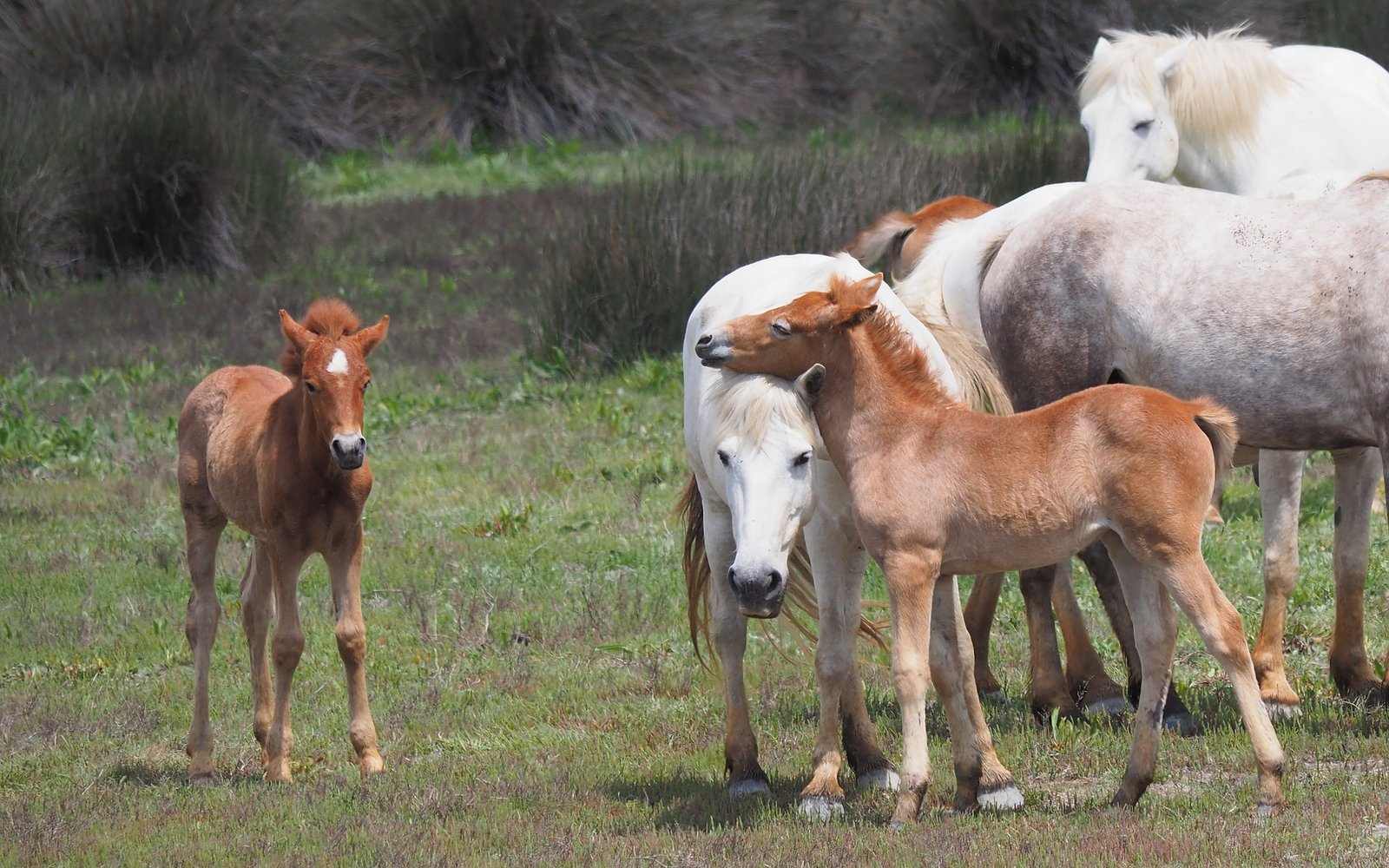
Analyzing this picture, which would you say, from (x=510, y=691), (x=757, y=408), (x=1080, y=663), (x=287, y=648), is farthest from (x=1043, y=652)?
(x=287, y=648)

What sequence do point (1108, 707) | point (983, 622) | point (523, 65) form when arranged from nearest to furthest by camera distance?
point (1108, 707) < point (983, 622) < point (523, 65)

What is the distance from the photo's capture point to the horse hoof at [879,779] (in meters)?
5.21

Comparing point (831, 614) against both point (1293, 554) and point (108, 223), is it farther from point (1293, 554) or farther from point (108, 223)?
point (108, 223)

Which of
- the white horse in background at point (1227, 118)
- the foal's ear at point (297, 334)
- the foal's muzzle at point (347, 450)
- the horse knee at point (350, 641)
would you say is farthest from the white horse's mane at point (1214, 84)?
the horse knee at point (350, 641)

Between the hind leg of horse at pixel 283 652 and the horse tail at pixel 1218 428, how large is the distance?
307cm

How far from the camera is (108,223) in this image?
1606cm

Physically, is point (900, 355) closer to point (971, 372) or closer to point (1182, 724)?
point (971, 372)

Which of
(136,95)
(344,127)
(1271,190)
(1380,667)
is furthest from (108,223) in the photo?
(1380,667)

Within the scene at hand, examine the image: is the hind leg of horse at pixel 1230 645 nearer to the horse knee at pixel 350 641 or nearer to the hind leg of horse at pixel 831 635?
the hind leg of horse at pixel 831 635

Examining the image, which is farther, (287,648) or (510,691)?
(510,691)

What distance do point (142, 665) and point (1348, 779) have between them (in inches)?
191

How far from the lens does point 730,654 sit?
5.45 meters

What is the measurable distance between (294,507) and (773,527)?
1.98 metres

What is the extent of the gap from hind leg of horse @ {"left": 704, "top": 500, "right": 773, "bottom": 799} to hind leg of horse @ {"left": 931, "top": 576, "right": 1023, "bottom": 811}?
2.46 ft
